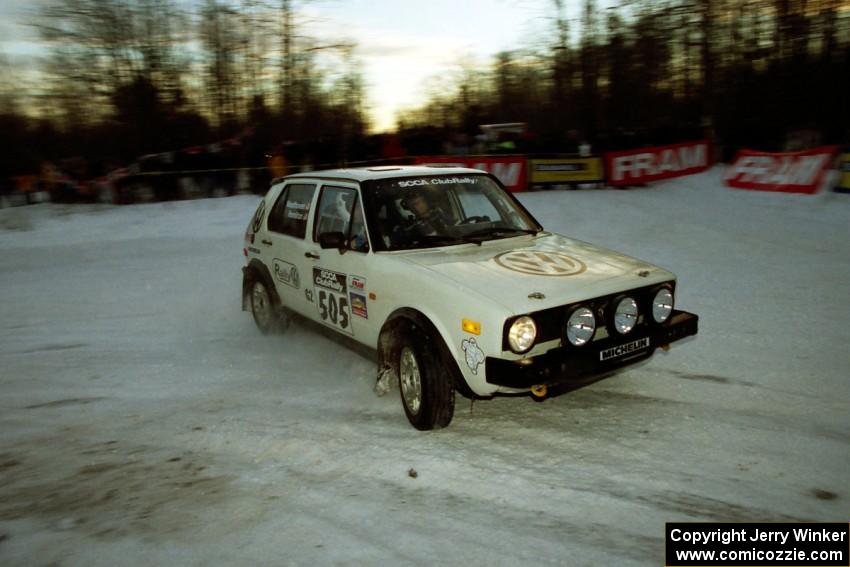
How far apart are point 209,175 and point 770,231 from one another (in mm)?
13385

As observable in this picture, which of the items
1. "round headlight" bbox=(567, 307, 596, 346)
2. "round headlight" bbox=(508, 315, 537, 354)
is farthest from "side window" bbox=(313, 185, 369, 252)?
Result: "round headlight" bbox=(567, 307, 596, 346)

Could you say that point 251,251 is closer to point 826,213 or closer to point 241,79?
point 826,213

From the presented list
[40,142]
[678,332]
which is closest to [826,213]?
[678,332]

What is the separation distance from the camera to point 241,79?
944 inches

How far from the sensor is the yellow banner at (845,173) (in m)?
13.3

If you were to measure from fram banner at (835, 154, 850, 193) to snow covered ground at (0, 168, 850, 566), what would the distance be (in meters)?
6.89

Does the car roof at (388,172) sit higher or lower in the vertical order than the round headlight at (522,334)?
higher

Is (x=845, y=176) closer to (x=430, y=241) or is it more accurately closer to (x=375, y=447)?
(x=430, y=241)

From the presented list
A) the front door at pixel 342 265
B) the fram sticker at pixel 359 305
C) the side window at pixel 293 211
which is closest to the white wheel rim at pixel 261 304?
the side window at pixel 293 211

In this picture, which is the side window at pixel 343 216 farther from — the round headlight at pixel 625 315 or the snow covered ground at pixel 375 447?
the round headlight at pixel 625 315

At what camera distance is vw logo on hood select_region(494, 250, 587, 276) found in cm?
418

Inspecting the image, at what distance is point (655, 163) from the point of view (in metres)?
17.8

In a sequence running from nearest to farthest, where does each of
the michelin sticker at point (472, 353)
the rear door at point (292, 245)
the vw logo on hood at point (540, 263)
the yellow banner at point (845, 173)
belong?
the michelin sticker at point (472, 353) < the vw logo on hood at point (540, 263) < the rear door at point (292, 245) < the yellow banner at point (845, 173)

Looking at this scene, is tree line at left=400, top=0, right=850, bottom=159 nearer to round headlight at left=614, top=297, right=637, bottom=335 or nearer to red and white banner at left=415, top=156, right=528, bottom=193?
red and white banner at left=415, top=156, right=528, bottom=193
